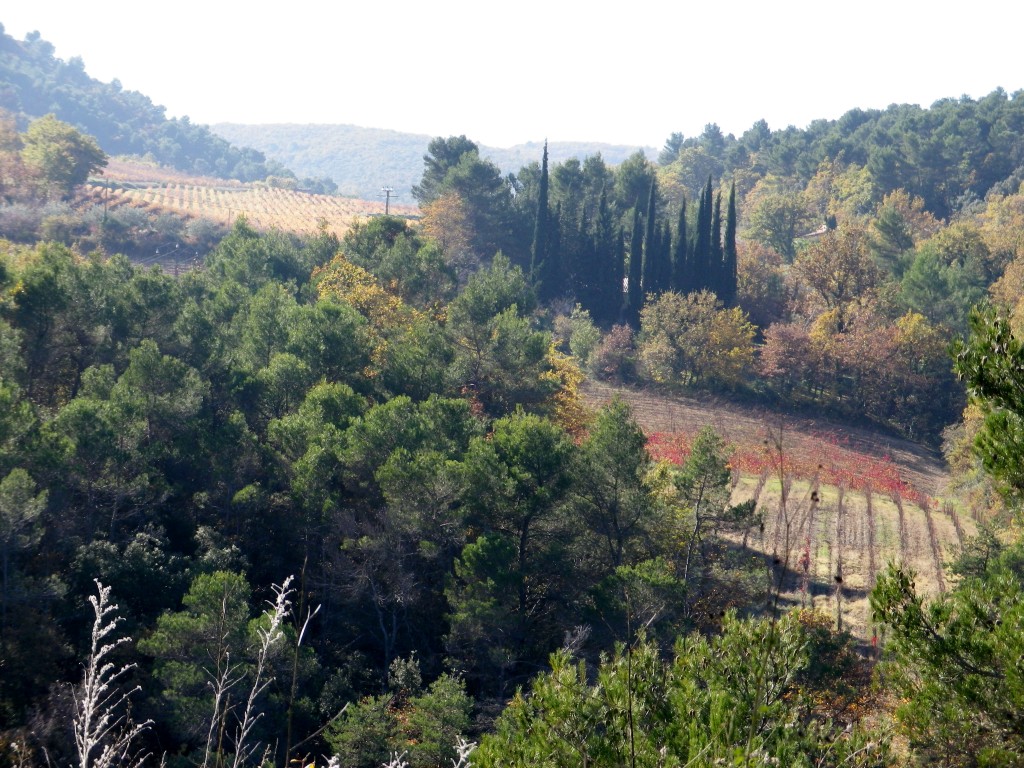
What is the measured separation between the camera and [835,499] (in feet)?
113

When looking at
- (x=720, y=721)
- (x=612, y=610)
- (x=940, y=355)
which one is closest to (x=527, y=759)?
(x=720, y=721)

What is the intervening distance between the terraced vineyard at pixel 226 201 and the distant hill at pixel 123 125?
4035 cm

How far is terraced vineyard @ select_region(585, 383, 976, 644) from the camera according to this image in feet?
87.2

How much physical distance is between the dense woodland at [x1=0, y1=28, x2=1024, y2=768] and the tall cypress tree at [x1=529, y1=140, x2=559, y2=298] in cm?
1573

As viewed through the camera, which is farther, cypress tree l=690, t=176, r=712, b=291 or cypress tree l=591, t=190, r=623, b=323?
cypress tree l=591, t=190, r=623, b=323

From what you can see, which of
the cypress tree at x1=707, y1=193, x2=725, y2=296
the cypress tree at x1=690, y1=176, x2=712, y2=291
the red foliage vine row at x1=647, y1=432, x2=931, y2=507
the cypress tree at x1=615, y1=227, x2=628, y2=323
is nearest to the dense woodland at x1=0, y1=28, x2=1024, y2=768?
the red foliage vine row at x1=647, y1=432, x2=931, y2=507

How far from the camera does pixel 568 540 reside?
74.2 ft

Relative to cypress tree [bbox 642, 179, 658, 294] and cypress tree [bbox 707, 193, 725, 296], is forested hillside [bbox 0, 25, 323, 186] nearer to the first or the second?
cypress tree [bbox 642, 179, 658, 294]

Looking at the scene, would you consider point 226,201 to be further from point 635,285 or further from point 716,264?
point 716,264

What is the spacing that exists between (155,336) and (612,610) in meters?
17.8

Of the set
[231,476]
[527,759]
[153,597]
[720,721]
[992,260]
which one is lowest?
[153,597]

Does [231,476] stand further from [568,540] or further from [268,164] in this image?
[268,164]

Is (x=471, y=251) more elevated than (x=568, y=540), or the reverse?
(x=471, y=251)

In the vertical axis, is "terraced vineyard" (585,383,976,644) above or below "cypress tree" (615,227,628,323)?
below
